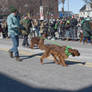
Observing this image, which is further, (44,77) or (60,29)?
(60,29)

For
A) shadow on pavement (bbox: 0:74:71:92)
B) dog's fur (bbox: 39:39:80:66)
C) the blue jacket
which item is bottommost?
shadow on pavement (bbox: 0:74:71:92)

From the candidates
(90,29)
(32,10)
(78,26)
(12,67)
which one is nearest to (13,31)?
(12,67)

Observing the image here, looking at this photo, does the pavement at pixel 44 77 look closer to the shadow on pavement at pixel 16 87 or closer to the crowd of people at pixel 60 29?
the shadow on pavement at pixel 16 87

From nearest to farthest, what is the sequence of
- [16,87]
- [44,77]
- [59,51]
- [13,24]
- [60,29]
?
[16,87], [44,77], [59,51], [13,24], [60,29]

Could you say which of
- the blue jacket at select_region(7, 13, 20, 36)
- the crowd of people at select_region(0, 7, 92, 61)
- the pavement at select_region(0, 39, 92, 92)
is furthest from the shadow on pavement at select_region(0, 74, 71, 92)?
the crowd of people at select_region(0, 7, 92, 61)

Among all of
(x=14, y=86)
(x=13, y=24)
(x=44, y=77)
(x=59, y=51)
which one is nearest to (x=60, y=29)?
(x=13, y=24)

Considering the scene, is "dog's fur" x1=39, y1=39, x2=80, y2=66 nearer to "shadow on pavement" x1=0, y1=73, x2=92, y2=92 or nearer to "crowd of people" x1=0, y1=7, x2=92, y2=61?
"shadow on pavement" x1=0, y1=73, x2=92, y2=92

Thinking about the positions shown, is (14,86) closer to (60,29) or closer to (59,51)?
(59,51)

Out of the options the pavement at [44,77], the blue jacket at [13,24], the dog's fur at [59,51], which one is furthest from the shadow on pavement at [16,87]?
the blue jacket at [13,24]

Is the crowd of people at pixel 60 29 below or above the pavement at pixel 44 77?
above

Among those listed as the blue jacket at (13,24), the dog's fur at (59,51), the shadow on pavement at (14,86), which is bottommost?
the shadow on pavement at (14,86)

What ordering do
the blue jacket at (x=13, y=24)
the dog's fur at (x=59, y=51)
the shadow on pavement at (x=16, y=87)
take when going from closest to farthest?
the shadow on pavement at (x=16, y=87)
the dog's fur at (x=59, y=51)
the blue jacket at (x=13, y=24)

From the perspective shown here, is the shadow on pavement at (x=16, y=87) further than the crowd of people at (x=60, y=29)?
No

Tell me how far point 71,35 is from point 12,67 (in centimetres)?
1080
